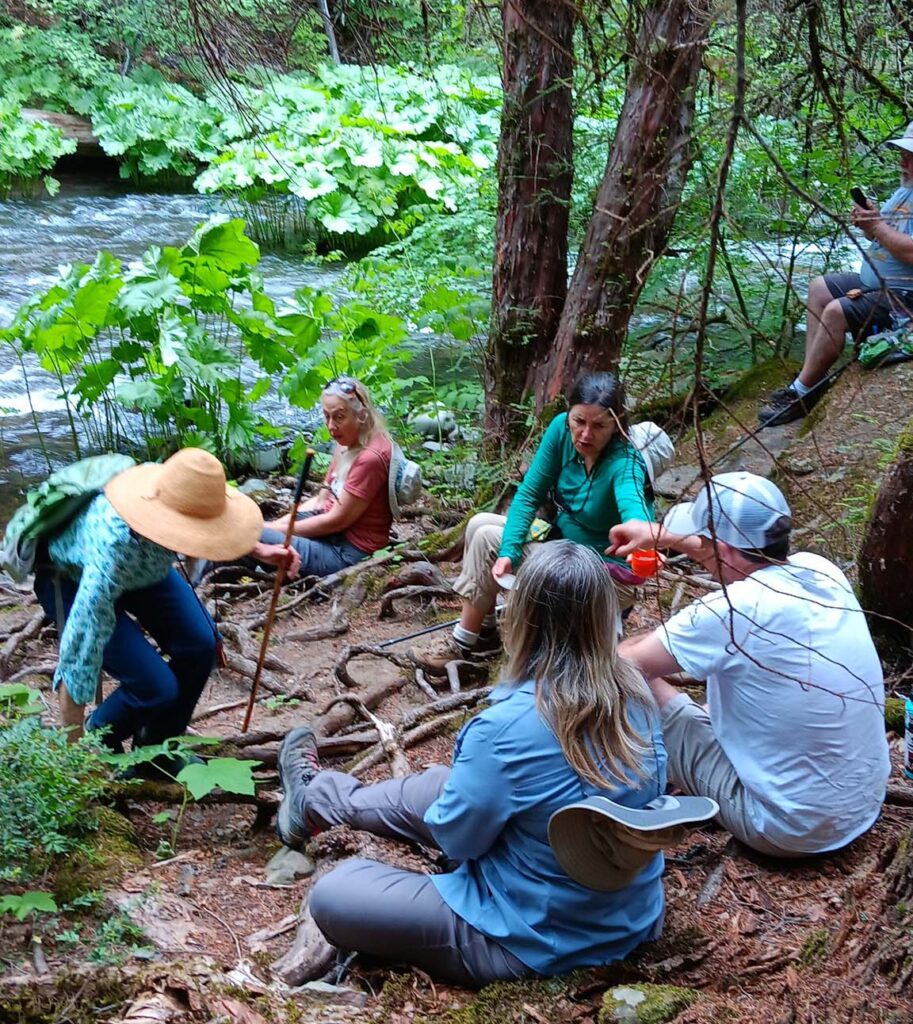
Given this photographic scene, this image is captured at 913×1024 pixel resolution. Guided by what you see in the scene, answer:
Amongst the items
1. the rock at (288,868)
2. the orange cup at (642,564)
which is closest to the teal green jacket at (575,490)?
the orange cup at (642,564)

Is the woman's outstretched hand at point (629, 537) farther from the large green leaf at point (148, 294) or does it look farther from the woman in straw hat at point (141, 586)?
the large green leaf at point (148, 294)

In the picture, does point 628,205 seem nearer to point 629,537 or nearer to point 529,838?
point 629,537

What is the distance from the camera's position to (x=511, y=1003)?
8.19 ft

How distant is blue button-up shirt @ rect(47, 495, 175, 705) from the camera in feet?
→ 11.3

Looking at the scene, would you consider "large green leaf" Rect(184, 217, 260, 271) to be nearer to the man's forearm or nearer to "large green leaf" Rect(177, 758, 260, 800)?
the man's forearm

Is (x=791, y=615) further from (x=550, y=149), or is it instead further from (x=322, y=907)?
(x=550, y=149)

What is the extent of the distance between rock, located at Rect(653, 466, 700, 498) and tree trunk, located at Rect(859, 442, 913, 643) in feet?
7.58

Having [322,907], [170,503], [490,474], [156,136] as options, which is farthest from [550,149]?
[156,136]

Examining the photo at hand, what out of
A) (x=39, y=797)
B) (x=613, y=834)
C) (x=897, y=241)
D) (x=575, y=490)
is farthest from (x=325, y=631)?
(x=897, y=241)

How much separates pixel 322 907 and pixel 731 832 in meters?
1.25

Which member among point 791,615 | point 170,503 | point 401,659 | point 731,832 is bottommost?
point 401,659

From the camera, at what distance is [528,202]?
605cm

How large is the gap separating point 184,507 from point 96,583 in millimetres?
374

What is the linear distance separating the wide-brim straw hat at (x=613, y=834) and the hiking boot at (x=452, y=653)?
2.44m
